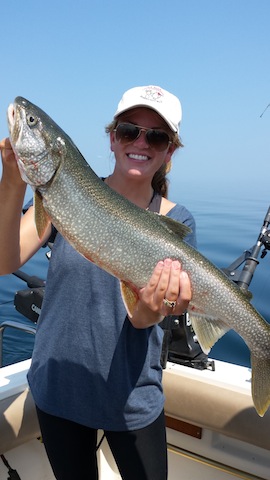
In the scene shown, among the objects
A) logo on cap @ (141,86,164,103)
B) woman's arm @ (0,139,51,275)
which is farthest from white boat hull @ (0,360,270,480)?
logo on cap @ (141,86,164,103)

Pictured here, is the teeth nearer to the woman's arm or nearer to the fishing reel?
the woman's arm

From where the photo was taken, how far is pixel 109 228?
2330 mm

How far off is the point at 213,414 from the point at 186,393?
260mm

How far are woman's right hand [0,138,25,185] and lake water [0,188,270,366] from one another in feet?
13.8

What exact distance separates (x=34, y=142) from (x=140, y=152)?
63 centimetres

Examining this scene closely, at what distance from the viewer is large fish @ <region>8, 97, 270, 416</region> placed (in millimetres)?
2248

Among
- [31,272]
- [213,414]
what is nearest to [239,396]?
[213,414]

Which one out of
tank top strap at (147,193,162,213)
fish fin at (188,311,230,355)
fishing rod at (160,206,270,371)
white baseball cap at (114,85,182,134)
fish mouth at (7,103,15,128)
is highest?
white baseball cap at (114,85,182,134)

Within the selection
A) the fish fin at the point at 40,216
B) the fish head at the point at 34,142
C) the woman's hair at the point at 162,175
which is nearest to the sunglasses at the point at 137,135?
the woman's hair at the point at 162,175

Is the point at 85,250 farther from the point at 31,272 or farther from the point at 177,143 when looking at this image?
the point at 31,272

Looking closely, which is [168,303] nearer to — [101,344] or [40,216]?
[101,344]

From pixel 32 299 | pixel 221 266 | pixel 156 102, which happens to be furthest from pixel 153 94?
pixel 221 266

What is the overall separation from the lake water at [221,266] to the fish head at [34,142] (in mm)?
4115

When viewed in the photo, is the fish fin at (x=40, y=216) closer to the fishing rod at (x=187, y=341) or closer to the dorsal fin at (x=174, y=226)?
the dorsal fin at (x=174, y=226)
